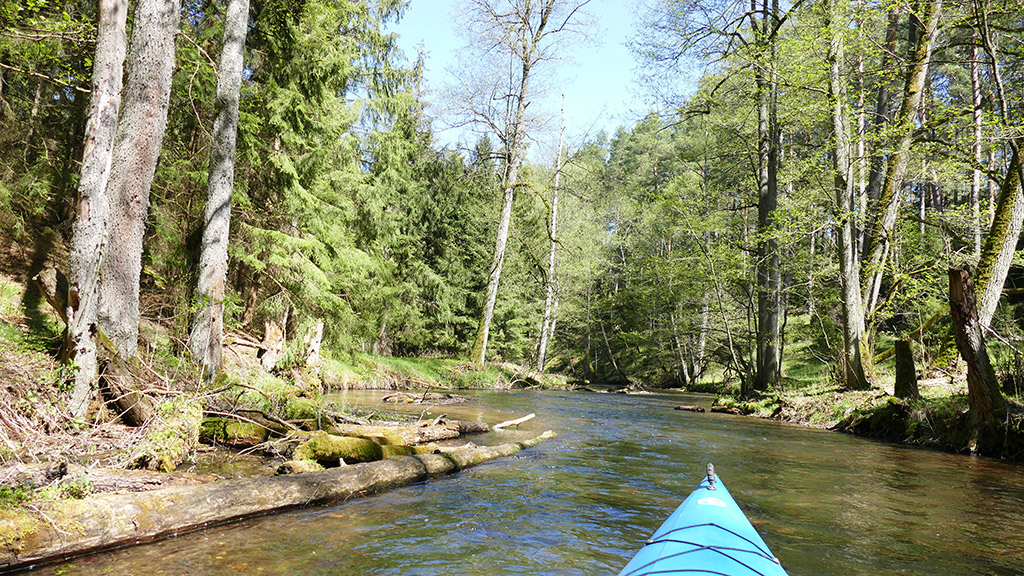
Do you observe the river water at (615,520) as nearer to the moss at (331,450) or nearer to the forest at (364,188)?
the moss at (331,450)

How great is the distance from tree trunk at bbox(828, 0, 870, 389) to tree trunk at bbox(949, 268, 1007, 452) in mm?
3813

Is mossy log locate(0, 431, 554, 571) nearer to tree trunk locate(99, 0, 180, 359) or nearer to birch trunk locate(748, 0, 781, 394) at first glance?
tree trunk locate(99, 0, 180, 359)

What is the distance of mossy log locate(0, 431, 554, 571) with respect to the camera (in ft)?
9.92

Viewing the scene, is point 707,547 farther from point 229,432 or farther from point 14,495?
point 229,432

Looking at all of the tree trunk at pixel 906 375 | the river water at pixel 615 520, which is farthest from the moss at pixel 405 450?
the tree trunk at pixel 906 375

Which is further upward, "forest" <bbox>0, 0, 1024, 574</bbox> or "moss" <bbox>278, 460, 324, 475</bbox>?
"forest" <bbox>0, 0, 1024, 574</bbox>

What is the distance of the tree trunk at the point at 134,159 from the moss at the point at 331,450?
2.24 metres

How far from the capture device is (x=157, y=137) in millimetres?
6402

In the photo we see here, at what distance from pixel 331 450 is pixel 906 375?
30.6 ft

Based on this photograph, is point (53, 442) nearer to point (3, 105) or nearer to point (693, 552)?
point (693, 552)

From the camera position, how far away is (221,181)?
843 cm

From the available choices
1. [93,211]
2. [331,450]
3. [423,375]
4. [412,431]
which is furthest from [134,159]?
[423,375]

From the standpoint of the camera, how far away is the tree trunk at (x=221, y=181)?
8258 mm

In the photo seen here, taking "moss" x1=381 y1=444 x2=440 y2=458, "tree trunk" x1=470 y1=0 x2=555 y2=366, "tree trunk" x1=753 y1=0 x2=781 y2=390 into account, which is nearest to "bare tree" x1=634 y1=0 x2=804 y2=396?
"tree trunk" x1=753 y1=0 x2=781 y2=390
